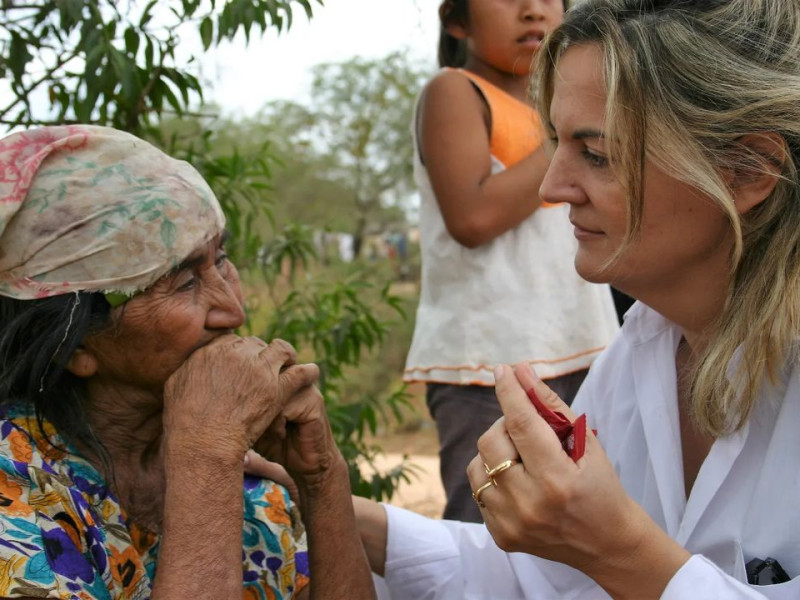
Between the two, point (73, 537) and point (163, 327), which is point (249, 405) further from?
point (73, 537)

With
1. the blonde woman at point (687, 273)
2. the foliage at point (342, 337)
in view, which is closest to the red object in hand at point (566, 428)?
the blonde woman at point (687, 273)

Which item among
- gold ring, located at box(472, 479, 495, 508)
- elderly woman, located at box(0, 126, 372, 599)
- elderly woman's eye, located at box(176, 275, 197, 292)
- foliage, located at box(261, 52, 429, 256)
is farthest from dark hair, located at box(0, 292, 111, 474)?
foliage, located at box(261, 52, 429, 256)

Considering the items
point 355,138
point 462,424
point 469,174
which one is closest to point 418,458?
point 462,424

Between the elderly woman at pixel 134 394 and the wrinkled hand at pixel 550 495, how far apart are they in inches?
20.8

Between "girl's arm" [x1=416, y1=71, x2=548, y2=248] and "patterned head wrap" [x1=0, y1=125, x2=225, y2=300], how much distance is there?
1.09m

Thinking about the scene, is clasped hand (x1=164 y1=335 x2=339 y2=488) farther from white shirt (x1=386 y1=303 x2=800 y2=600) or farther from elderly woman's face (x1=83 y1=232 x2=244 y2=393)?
white shirt (x1=386 y1=303 x2=800 y2=600)

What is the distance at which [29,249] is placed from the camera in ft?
6.51

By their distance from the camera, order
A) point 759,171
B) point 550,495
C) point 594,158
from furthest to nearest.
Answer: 1. point 594,158
2. point 759,171
3. point 550,495

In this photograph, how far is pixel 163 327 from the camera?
2.14 m

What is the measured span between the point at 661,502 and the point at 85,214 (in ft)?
4.69

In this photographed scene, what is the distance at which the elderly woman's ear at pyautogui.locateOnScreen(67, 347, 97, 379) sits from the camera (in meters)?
2.13

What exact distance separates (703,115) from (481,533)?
118 cm

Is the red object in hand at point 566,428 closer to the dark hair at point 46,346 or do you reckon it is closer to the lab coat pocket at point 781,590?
the lab coat pocket at point 781,590

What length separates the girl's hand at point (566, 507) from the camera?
1.76m
